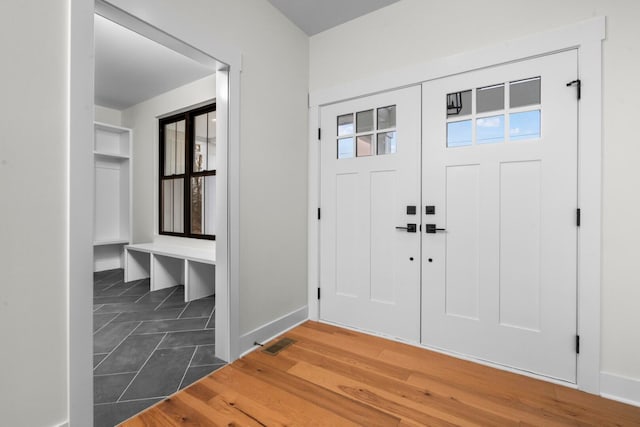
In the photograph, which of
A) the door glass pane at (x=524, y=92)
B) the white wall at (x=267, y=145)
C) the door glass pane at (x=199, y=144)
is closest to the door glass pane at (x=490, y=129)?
the door glass pane at (x=524, y=92)

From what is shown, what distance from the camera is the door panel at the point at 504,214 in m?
1.96

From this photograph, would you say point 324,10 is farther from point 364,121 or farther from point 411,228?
point 411,228

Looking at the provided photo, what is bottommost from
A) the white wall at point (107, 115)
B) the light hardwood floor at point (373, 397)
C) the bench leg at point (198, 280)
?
the light hardwood floor at point (373, 397)

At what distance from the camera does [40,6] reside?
51.6 inches

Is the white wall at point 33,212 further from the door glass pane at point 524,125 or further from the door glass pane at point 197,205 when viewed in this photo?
the door glass pane at point 197,205

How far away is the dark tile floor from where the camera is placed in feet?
5.94

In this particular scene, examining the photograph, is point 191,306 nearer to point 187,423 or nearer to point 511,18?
point 187,423

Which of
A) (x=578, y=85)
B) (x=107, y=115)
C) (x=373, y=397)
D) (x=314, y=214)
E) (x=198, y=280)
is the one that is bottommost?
(x=373, y=397)

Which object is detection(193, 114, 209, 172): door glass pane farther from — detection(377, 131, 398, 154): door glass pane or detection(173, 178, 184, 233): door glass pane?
detection(377, 131, 398, 154): door glass pane

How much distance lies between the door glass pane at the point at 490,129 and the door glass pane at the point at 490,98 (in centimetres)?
8

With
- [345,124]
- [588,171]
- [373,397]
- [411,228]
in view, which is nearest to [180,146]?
[345,124]

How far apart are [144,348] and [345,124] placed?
106 inches

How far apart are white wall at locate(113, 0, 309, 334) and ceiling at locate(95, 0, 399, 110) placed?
0.80 ft

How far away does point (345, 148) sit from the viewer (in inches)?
113
